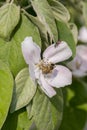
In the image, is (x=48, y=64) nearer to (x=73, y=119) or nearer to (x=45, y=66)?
(x=45, y=66)

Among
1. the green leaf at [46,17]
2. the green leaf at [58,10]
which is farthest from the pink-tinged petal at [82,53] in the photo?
the green leaf at [46,17]

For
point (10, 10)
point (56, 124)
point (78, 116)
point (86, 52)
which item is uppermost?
point (10, 10)

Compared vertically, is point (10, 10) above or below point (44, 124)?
above

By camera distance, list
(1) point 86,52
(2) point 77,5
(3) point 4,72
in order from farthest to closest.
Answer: (2) point 77,5
(1) point 86,52
(3) point 4,72

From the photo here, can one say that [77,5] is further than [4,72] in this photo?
Yes

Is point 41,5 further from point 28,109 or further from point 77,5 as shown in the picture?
point 77,5

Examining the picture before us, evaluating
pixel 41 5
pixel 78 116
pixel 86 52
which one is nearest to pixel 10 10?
pixel 41 5

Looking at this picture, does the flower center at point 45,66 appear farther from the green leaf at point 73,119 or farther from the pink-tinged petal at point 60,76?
the green leaf at point 73,119
